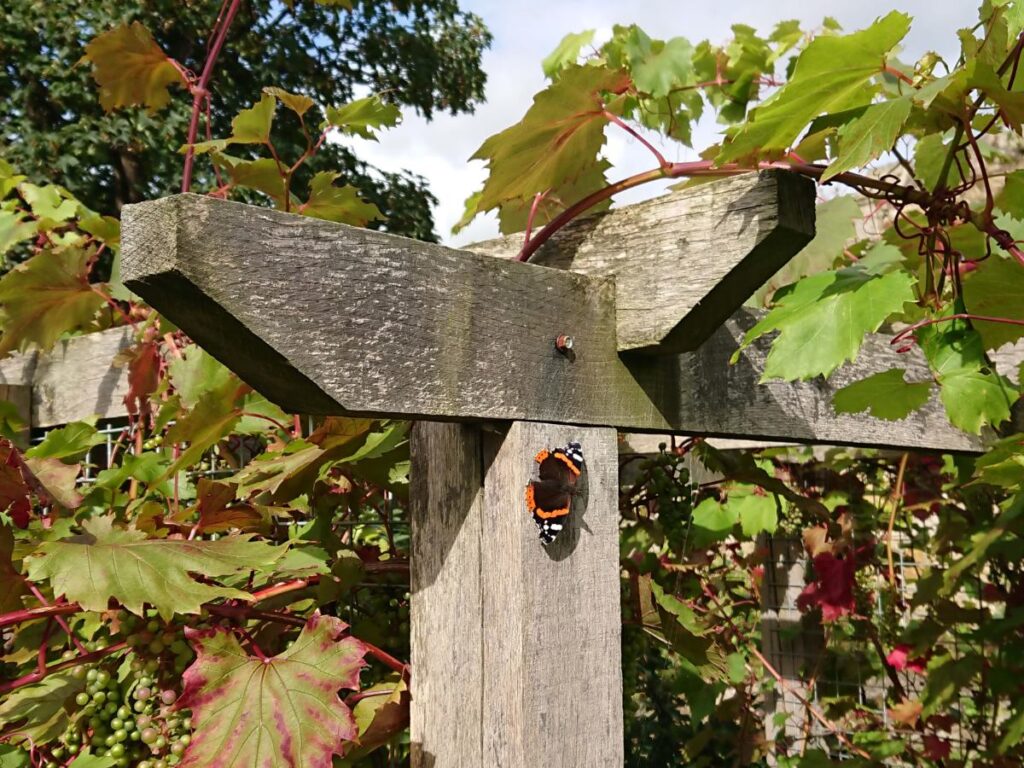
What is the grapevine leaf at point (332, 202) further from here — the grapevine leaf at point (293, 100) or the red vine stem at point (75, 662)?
the red vine stem at point (75, 662)

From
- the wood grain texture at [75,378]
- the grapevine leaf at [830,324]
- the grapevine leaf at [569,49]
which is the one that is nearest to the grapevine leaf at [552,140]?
the grapevine leaf at [830,324]

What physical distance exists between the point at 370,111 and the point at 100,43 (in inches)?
19.2

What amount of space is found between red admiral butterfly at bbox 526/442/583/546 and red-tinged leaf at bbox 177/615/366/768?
26 centimetres

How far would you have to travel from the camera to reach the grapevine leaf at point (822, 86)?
99cm

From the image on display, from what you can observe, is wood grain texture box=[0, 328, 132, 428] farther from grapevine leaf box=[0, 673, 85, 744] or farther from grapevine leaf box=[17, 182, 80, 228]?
grapevine leaf box=[0, 673, 85, 744]

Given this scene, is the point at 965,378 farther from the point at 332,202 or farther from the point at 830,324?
the point at 332,202

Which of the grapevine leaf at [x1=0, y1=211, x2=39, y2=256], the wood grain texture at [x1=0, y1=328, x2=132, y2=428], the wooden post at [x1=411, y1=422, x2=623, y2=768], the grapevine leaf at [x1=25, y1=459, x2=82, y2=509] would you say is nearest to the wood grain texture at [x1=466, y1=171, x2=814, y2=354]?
the wooden post at [x1=411, y1=422, x2=623, y2=768]

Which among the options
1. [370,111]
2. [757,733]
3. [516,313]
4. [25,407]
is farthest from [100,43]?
[757,733]

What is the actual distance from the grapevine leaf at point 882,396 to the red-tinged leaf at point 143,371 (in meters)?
1.18

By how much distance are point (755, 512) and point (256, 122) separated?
1.34 metres

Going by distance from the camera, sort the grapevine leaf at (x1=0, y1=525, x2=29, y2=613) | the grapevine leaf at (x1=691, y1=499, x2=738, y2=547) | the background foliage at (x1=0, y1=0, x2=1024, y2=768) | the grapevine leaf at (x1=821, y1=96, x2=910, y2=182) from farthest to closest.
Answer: the grapevine leaf at (x1=691, y1=499, x2=738, y2=547)
the grapevine leaf at (x1=0, y1=525, x2=29, y2=613)
the background foliage at (x1=0, y1=0, x2=1024, y2=768)
the grapevine leaf at (x1=821, y1=96, x2=910, y2=182)

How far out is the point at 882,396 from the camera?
4.17 ft

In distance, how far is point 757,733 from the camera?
10.1 feet

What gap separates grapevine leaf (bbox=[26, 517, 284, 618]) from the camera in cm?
101
